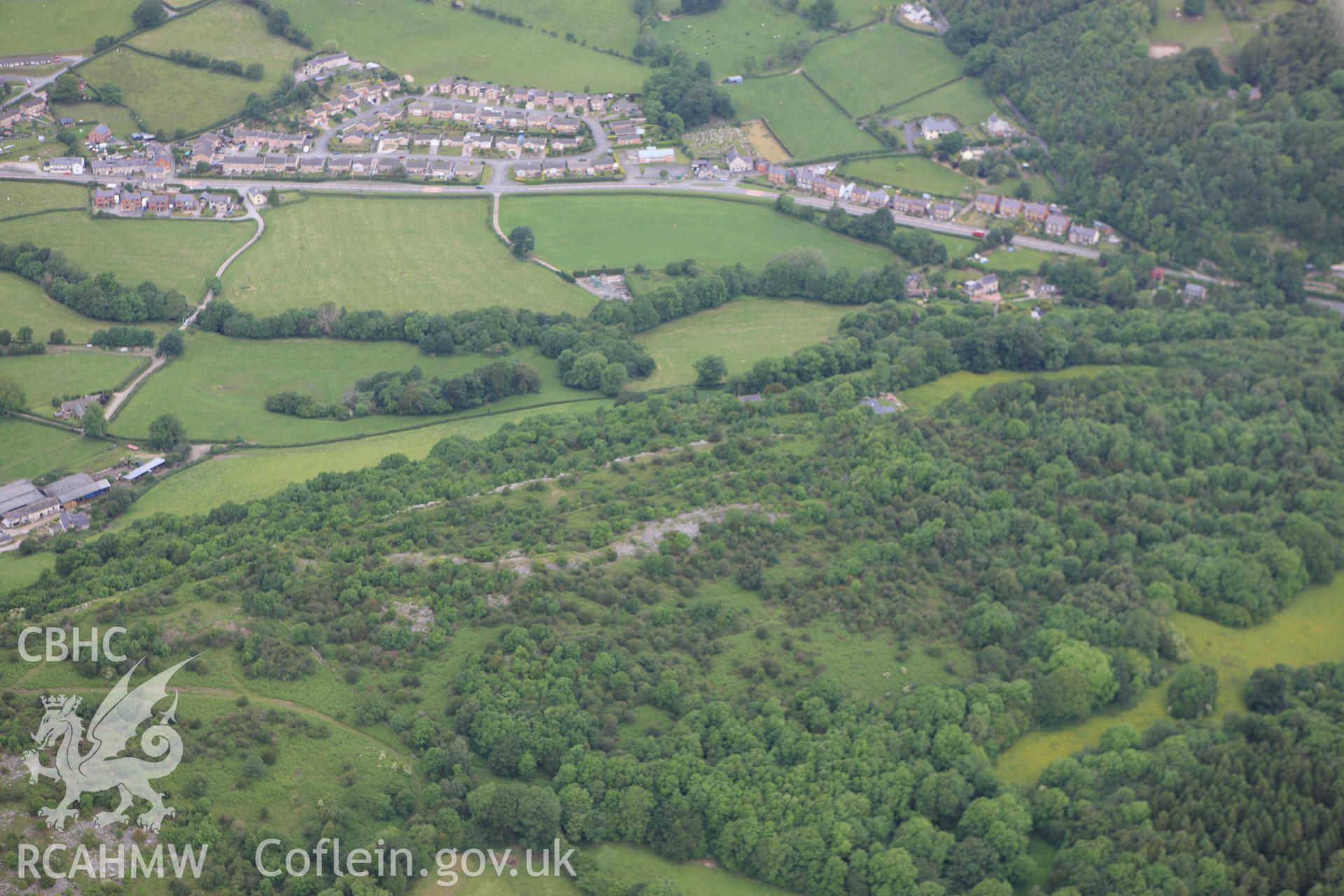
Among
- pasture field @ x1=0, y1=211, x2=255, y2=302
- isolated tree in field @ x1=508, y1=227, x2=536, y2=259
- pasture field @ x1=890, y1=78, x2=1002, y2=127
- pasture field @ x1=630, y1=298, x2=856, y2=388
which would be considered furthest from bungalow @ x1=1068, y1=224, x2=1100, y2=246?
pasture field @ x1=0, y1=211, x2=255, y2=302

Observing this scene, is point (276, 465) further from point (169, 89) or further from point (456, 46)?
point (456, 46)

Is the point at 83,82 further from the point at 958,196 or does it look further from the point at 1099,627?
the point at 1099,627

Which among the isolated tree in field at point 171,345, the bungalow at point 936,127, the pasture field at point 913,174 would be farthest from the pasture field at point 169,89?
the bungalow at point 936,127

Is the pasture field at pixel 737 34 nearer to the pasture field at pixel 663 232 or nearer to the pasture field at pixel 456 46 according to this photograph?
the pasture field at pixel 456 46

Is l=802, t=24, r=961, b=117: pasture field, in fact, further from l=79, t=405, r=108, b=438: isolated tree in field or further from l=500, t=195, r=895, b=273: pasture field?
l=79, t=405, r=108, b=438: isolated tree in field

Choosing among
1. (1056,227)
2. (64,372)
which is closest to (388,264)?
(64,372)

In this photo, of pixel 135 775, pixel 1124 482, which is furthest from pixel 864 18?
pixel 135 775
